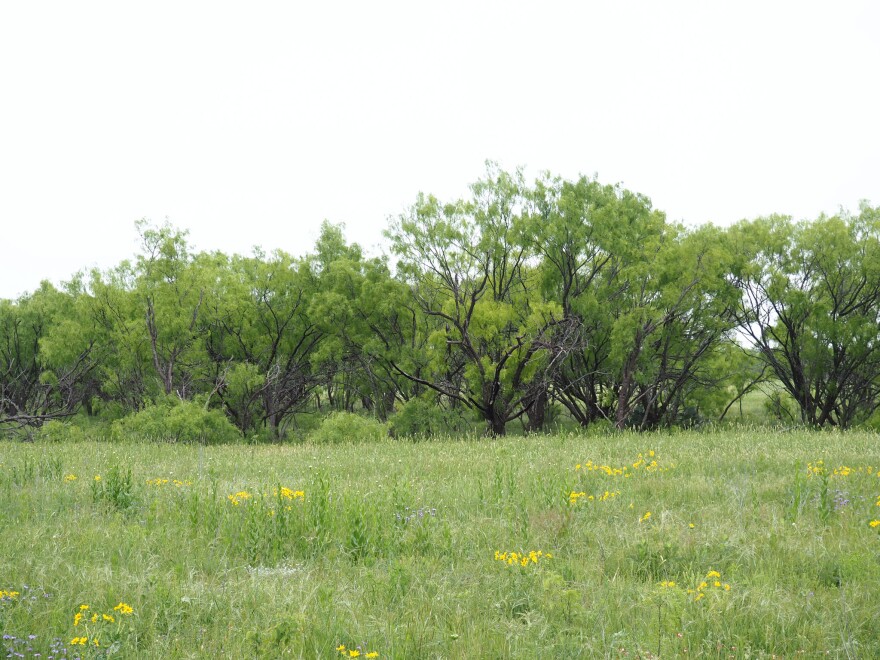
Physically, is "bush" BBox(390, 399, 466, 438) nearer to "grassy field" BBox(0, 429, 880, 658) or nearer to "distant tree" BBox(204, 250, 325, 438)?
"distant tree" BBox(204, 250, 325, 438)

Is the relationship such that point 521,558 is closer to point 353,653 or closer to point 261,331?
point 353,653

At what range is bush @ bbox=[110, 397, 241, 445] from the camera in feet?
78.0

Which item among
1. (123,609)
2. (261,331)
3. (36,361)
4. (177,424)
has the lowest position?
(177,424)

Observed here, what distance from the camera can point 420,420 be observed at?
27.3 m

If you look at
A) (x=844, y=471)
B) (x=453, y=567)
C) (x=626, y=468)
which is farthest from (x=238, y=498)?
(x=844, y=471)

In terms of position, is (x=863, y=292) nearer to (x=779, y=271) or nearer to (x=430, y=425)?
(x=779, y=271)

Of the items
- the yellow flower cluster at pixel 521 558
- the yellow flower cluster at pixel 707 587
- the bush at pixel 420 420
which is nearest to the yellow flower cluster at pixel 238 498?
the yellow flower cluster at pixel 521 558

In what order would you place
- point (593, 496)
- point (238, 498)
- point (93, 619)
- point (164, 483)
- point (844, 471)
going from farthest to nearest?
point (164, 483) < point (844, 471) < point (593, 496) < point (238, 498) < point (93, 619)

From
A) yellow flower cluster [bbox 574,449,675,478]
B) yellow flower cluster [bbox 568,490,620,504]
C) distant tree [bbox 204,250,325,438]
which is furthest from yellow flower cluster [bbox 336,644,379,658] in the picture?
distant tree [bbox 204,250,325,438]

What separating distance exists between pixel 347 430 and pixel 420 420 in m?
5.51

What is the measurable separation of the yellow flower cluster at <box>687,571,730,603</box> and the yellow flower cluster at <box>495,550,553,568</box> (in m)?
1.21

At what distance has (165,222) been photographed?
26.2m

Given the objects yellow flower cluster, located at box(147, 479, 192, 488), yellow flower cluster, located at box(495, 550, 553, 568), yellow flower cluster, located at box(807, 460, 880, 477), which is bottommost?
yellow flower cluster, located at box(147, 479, 192, 488)

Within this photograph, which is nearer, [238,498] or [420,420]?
[238,498]
